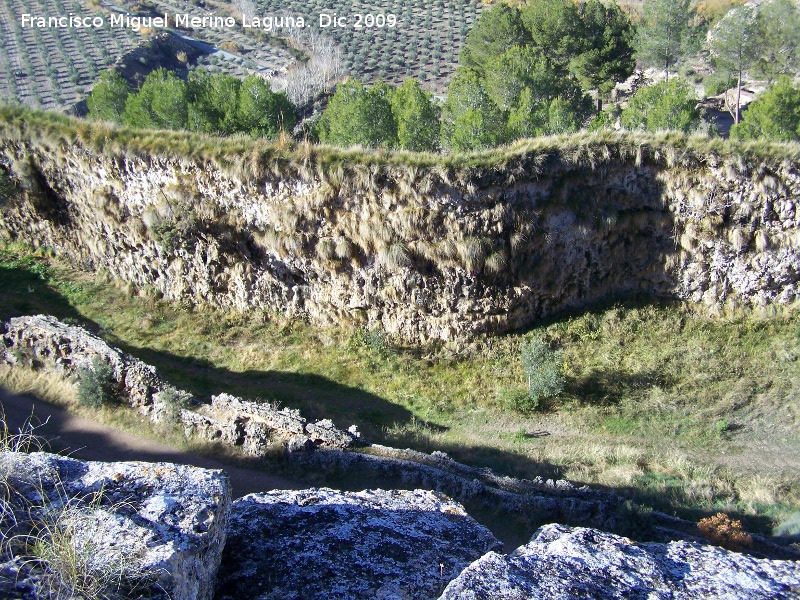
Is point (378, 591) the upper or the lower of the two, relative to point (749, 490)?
upper

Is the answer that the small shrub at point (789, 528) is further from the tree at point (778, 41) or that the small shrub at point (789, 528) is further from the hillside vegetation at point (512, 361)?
the tree at point (778, 41)

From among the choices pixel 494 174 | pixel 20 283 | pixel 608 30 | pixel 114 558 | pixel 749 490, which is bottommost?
pixel 20 283

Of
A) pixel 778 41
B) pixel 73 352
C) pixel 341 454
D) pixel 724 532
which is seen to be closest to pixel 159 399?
pixel 73 352

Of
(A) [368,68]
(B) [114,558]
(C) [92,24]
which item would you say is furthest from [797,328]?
(C) [92,24]

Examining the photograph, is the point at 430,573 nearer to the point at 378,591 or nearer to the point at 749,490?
the point at 378,591

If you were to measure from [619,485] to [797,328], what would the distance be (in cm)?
720

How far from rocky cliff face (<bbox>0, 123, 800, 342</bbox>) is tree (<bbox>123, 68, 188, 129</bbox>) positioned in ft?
18.0

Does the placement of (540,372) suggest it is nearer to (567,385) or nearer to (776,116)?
(567,385)

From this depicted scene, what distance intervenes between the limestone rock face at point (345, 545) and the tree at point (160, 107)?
61.6 feet

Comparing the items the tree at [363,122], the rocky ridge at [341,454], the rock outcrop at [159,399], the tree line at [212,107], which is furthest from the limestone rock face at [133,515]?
the tree line at [212,107]

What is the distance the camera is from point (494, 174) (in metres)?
15.6

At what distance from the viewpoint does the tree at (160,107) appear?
74.3ft

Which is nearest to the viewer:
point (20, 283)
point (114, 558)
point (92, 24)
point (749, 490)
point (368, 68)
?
point (114, 558)

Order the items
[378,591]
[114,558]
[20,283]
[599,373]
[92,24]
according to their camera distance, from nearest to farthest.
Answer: [114,558]
[378,591]
[599,373]
[20,283]
[92,24]
